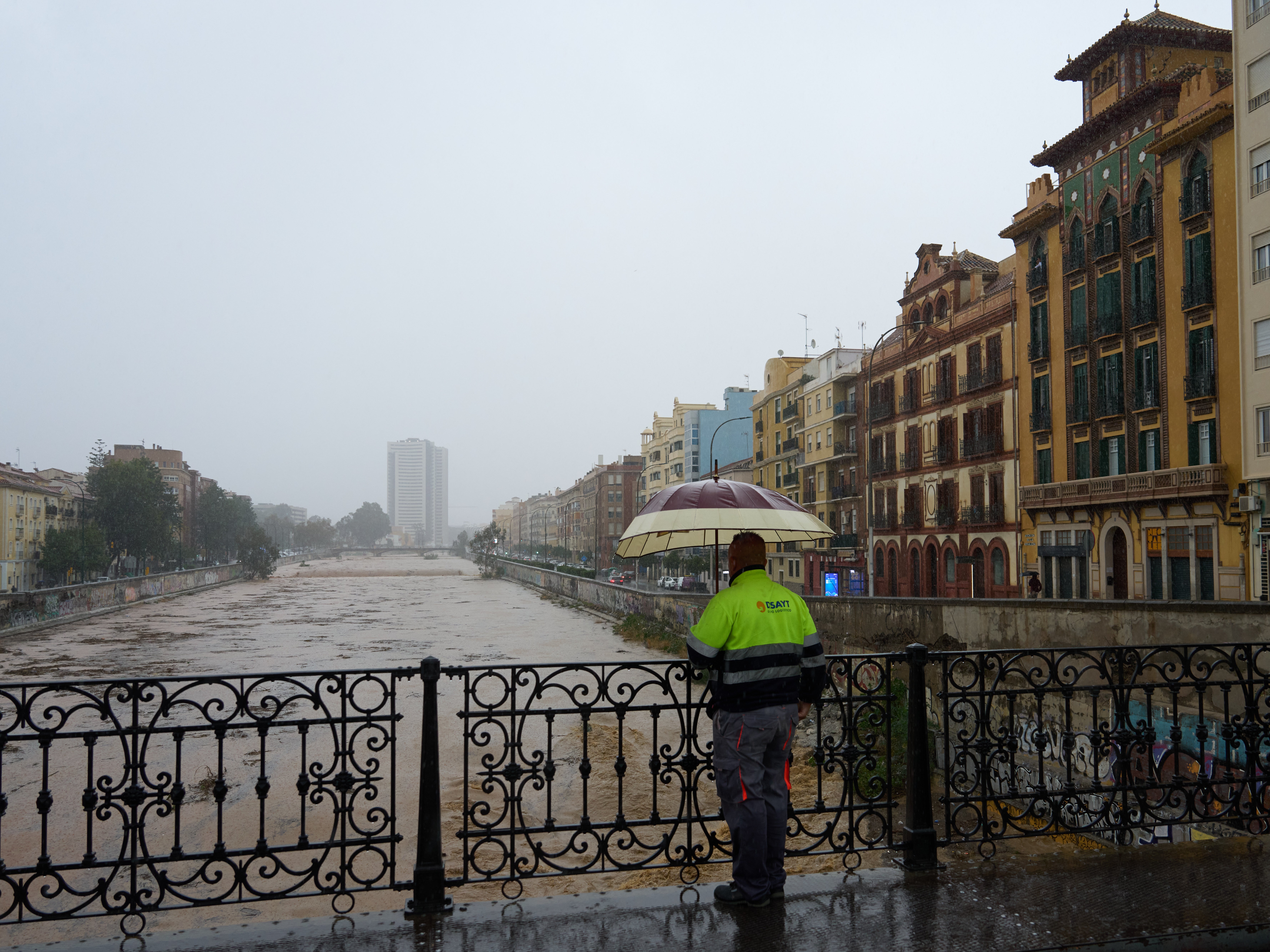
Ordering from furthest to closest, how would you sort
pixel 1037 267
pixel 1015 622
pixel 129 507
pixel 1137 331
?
pixel 129 507 < pixel 1037 267 < pixel 1137 331 < pixel 1015 622

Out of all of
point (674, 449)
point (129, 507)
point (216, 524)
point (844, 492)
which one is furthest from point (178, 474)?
point (844, 492)

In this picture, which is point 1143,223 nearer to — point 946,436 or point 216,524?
point 946,436

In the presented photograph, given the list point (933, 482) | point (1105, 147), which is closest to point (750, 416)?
point (933, 482)

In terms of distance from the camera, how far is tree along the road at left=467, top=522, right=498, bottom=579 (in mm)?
107438

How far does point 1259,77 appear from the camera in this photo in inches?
889

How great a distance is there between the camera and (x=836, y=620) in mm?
28062

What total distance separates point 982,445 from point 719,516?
32689mm

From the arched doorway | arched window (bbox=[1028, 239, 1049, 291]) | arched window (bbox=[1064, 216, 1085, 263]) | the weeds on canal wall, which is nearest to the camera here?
the arched doorway

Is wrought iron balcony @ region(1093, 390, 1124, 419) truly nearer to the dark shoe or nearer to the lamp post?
the lamp post

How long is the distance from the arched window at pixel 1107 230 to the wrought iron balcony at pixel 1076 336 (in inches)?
91.8

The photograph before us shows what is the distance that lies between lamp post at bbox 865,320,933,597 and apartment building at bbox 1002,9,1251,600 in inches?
219

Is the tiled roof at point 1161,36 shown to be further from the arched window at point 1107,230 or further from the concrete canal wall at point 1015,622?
the concrete canal wall at point 1015,622

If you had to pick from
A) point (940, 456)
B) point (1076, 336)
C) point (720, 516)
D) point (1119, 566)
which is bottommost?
point (1119, 566)

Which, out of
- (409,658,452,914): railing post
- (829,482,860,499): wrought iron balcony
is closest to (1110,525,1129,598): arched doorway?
(829,482,860,499): wrought iron balcony
